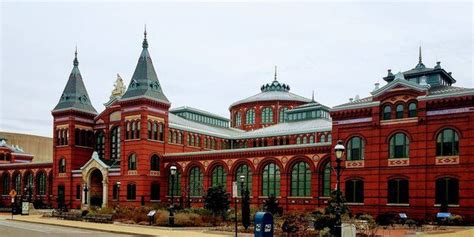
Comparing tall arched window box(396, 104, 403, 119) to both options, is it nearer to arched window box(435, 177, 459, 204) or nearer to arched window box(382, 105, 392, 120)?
arched window box(382, 105, 392, 120)

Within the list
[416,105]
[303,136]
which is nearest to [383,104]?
[416,105]

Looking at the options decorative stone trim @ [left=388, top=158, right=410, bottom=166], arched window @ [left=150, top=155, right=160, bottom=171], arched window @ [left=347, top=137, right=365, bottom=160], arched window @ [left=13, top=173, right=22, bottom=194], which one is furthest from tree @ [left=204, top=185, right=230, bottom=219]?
arched window @ [left=13, top=173, right=22, bottom=194]

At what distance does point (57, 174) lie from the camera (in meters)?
74.2

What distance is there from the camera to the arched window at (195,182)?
6306 cm

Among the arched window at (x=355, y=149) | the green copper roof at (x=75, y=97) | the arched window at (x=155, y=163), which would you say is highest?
the green copper roof at (x=75, y=97)

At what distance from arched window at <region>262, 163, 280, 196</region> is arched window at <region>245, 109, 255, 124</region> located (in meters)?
31.6

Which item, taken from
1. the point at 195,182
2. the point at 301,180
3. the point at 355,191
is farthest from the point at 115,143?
the point at 355,191

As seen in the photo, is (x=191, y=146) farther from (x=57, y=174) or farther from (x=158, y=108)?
(x=57, y=174)

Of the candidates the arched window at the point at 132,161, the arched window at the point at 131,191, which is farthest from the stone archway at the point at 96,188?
the arched window at the point at 132,161

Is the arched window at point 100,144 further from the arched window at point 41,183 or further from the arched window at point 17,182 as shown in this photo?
the arched window at point 17,182

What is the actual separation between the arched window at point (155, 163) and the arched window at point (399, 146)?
29372 millimetres

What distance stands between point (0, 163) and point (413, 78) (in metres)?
69.7

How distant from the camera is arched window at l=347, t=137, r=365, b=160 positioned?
47938mm

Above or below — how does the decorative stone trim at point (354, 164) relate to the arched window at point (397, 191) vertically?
above
